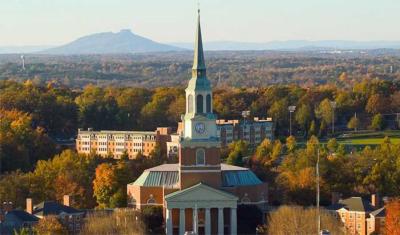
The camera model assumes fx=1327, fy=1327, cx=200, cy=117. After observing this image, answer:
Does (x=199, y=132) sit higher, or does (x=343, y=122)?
(x=199, y=132)

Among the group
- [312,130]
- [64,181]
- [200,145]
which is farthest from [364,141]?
[200,145]

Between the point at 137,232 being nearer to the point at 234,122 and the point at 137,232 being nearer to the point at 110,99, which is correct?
the point at 234,122

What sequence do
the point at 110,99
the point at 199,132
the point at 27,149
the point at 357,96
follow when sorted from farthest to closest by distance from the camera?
the point at 357,96 < the point at 110,99 < the point at 27,149 < the point at 199,132

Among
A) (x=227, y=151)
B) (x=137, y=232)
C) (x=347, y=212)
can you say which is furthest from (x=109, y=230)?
(x=227, y=151)

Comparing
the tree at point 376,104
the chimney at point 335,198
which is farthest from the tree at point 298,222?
the tree at point 376,104

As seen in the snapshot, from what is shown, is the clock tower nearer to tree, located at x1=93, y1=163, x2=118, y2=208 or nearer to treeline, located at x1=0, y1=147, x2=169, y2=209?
treeline, located at x1=0, y1=147, x2=169, y2=209

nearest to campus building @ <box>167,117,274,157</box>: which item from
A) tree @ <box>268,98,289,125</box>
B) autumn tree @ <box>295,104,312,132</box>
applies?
autumn tree @ <box>295,104,312,132</box>

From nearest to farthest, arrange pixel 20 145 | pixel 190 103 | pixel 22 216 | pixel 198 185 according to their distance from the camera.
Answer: pixel 22 216 → pixel 198 185 → pixel 190 103 → pixel 20 145

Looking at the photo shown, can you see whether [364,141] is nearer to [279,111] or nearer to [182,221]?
[279,111]
